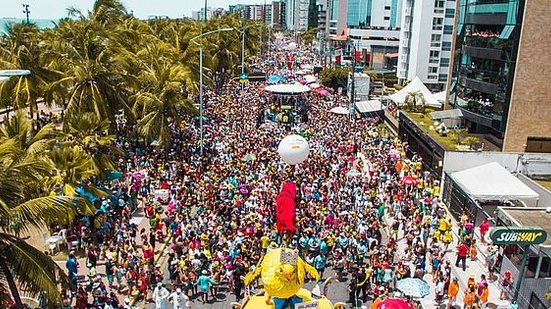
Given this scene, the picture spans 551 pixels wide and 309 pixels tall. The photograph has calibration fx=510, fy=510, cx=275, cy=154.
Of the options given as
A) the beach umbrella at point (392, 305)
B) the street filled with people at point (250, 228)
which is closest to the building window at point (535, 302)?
the street filled with people at point (250, 228)

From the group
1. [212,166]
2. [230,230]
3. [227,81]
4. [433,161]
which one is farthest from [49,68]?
[227,81]

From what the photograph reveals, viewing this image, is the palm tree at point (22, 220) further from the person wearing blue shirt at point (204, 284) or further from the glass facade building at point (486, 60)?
the glass facade building at point (486, 60)

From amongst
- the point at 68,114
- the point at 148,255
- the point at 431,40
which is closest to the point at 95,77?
the point at 68,114

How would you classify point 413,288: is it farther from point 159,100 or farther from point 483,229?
point 159,100

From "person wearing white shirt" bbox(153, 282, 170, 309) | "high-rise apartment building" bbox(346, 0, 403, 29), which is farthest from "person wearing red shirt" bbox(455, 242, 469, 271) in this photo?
"high-rise apartment building" bbox(346, 0, 403, 29)

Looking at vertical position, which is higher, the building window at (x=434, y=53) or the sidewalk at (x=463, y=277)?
the building window at (x=434, y=53)

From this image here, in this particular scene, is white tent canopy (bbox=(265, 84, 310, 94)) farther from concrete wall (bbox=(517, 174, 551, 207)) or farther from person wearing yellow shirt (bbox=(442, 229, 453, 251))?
person wearing yellow shirt (bbox=(442, 229, 453, 251))
